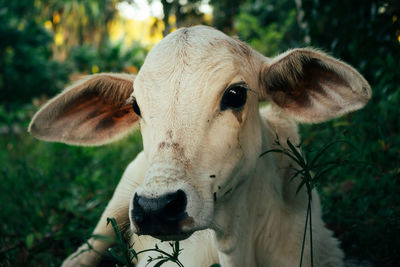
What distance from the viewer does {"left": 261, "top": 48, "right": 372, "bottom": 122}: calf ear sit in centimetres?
208

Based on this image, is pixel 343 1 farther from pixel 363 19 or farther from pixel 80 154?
pixel 80 154

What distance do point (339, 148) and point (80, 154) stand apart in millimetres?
3437

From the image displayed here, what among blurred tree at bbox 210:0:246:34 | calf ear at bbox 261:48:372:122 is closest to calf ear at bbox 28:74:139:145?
calf ear at bbox 261:48:372:122

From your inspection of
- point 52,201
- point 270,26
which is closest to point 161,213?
point 52,201

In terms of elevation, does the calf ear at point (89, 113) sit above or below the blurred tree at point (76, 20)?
above

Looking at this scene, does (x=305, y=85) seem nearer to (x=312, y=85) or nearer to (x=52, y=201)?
(x=312, y=85)

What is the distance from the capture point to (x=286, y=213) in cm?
224

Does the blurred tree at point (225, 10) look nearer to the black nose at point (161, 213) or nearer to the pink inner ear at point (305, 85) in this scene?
the pink inner ear at point (305, 85)

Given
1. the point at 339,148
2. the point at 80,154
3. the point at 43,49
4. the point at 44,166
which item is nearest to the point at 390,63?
the point at 339,148

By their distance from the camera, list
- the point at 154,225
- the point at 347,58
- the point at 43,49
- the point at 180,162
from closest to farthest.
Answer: the point at 154,225 < the point at 180,162 < the point at 347,58 < the point at 43,49

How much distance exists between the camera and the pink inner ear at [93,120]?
2.63 meters

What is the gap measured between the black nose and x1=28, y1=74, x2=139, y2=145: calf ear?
1184 mm

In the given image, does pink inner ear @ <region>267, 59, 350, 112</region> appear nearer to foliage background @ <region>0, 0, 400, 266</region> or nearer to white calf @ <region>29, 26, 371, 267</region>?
white calf @ <region>29, 26, 371, 267</region>

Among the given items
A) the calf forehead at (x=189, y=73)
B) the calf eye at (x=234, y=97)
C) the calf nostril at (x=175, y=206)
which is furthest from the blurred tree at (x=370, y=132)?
the calf nostril at (x=175, y=206)
